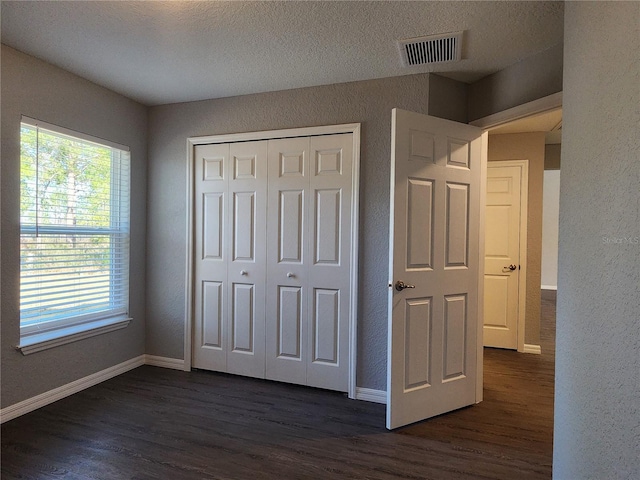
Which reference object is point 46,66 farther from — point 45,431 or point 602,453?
point 602,453

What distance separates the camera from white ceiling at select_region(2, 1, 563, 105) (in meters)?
1.95

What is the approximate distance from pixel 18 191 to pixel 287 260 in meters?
1.90

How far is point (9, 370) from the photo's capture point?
2.43m

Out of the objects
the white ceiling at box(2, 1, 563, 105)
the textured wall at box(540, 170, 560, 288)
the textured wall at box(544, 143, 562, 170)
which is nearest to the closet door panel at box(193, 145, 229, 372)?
the white ceiling at box(2, 1, 563, 105)

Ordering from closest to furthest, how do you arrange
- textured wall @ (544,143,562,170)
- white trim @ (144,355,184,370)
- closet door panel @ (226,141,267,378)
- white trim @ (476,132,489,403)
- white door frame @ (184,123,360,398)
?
white trim @ (476,132,489,403) → white door frame @ (184,123,360,398) → closet door panel @ (226,141,267,378) → white trim @ (144,355,184,370) → textured wall @ (544,143,562,170)

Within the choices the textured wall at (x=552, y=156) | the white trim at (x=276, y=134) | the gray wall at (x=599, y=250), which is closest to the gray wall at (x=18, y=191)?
the white trim at (x=276, y=134)

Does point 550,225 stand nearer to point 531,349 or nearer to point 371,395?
point 531,349

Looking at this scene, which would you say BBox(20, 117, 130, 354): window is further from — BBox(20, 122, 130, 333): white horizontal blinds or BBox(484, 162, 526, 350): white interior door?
BBox(484, 162, 526, 350): white interior door

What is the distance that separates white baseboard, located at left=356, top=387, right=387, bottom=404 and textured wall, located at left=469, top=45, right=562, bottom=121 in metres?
2.23

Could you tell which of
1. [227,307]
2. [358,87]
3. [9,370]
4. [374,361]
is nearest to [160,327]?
[227,307]

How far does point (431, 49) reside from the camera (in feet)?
7.64

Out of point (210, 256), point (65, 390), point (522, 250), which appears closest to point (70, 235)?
point (210, 256)

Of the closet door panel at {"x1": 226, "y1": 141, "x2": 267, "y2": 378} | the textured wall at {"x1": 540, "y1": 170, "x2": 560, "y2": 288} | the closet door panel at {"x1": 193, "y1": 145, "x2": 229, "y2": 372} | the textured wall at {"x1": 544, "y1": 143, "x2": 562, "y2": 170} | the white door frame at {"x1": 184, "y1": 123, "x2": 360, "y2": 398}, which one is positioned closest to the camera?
the white door frame at {"x1": 184, "y1": 123, "x2": 360, "y2": 398}

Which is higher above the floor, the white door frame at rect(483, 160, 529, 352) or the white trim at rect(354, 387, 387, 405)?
the white door frame at rect(483, 160, 529, 352)
